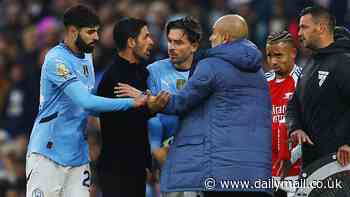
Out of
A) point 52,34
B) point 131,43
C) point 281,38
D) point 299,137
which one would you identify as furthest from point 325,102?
point 52,34

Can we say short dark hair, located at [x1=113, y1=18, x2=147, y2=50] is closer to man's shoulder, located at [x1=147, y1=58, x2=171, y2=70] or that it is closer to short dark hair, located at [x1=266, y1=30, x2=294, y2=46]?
man's shoulder, located at [x1=147, y1=58, x2=171, y2=70]

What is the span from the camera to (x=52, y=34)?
56.3ft

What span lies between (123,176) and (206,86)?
1.25 meters

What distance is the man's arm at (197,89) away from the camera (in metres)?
9.23

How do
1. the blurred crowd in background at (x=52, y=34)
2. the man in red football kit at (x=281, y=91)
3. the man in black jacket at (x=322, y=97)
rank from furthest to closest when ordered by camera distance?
1. the blurred crowd in background at (x=52, y=34)
2. the man in red football kit at (x=281, y=91)
3. the man in black jacket at (x=322, y=97)

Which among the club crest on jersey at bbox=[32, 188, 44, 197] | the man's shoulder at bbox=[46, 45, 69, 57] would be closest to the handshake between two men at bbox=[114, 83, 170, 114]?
the man's shoulder at bbox=[46, 45, 69, 57]

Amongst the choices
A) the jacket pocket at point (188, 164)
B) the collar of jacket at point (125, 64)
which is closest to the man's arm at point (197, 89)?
the jacket pocket at point (188, 164)

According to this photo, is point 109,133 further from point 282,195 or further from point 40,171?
point 282,195

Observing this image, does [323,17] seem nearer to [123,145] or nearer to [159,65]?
[159,65]

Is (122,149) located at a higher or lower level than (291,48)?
lower

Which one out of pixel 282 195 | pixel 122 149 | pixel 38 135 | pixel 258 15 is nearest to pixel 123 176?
pixel 122 149

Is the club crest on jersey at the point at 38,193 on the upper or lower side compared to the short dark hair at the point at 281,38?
lower

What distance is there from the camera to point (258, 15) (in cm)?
1616

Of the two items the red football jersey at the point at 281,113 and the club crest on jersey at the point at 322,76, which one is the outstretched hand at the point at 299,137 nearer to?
the club crest on jersey at the point at 322,76
